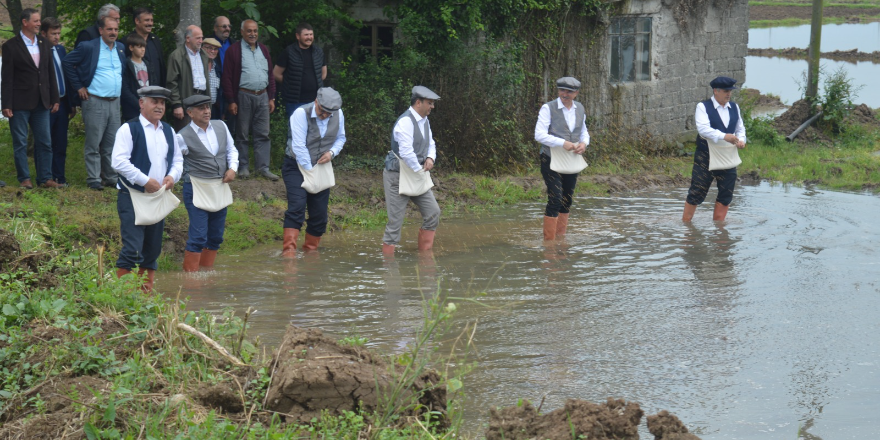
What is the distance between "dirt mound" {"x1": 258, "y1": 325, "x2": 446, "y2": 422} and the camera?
479 centimetres

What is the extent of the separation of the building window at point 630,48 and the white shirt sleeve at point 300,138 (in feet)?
28.8

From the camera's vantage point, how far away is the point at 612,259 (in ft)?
31.7

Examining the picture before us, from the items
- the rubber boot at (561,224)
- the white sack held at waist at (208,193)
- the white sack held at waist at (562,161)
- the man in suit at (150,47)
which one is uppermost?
the man in suit at (150,47)

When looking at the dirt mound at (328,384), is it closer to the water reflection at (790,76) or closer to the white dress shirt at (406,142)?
the white dress shirt at (406,142)

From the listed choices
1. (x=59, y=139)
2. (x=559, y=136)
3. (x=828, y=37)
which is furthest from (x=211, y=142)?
(x=828, y=37)

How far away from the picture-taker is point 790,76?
36062 mm

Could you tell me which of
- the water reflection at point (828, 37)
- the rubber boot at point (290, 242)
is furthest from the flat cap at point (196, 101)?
the water reflection at point (828, 37)

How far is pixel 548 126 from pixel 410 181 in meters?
1.81

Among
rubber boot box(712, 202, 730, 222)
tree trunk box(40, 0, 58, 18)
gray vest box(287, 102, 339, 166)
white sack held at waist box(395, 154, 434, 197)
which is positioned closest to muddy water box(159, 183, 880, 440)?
rubber boot box(712, 202, 730, 222)

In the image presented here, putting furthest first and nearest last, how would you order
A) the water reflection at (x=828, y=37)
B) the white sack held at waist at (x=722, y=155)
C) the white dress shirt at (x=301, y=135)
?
the water reflection at (x=828, y=37), the white sack held at waist at (x=722, y=155), the white dress shirt at (x=301, y=135)

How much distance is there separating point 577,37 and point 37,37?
30.2 ft

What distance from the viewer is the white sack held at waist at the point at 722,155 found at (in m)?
11.1

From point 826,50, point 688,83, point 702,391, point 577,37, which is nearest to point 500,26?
point 577,37

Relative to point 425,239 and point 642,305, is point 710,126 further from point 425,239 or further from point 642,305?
point 642,305
